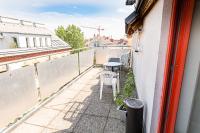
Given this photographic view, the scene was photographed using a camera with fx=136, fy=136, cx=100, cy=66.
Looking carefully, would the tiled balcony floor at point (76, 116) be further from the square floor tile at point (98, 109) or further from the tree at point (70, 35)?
the tree at point (70, 35)

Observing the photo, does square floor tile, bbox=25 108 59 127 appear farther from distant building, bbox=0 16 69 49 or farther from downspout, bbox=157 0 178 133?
distant building, bbox=0 16 69 49

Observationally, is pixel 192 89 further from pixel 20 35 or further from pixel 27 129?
pixel 20 35

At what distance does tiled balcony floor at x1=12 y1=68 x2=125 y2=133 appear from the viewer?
2508mm

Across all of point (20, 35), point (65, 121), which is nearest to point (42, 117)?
point (65, 121)

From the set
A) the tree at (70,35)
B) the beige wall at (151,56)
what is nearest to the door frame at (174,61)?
the beige wall at (151,56)

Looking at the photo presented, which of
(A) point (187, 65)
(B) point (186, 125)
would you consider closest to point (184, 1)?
(A) point (187, 65)

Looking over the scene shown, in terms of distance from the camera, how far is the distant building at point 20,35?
384 inches

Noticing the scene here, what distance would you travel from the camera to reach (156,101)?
5.15 ft

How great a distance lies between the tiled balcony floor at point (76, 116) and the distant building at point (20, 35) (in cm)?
833

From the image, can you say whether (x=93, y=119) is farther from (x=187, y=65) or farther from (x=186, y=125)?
(x=187, y=65)

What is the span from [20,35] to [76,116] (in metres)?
10.3

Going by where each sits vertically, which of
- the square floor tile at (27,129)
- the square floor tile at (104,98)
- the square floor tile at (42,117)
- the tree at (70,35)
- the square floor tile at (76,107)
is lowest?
the square floor tile at (27,129)

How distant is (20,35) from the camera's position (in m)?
10.7

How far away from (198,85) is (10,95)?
9.18 ft
